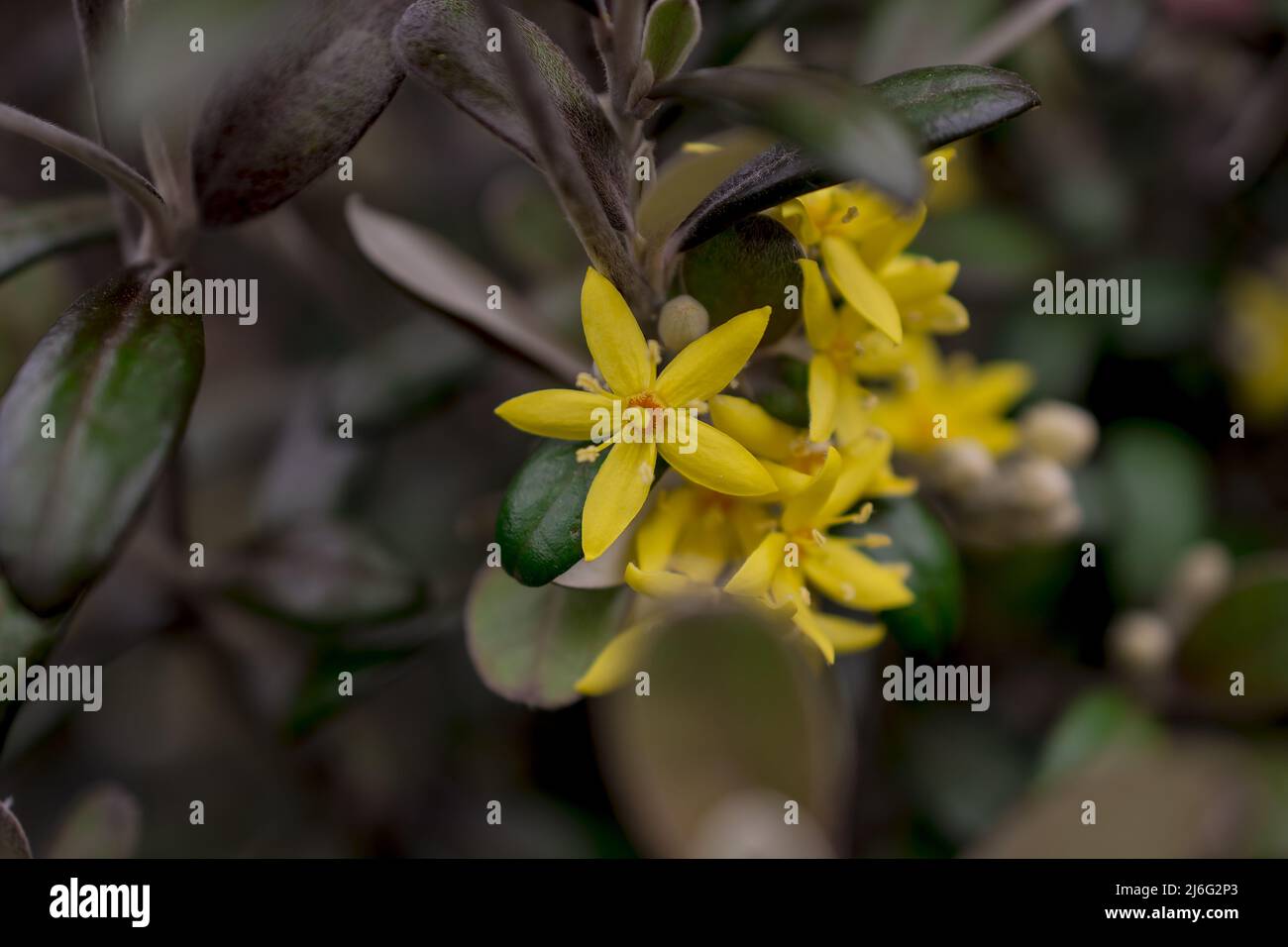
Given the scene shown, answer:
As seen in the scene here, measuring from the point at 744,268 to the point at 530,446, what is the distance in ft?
1.49

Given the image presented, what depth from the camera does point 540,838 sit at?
1388mm

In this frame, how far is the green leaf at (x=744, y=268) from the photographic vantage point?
0.79m

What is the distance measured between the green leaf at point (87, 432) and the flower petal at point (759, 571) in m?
0.41

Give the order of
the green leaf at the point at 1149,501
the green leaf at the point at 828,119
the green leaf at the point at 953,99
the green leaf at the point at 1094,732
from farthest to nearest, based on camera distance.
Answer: the green leaf at the point at 1149,501
the green leaf at the point at 1094,732
the green leaf at the point at 953,99
the green leaf at the point at 828,119

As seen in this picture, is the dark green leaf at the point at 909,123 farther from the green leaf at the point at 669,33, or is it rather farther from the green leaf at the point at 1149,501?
the green leaf at the point at 1149,501

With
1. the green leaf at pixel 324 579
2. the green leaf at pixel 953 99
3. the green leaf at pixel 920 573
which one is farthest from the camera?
the green leaf at pixel 324 579

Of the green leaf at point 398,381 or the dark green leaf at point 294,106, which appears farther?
the green leaf at point 398,381

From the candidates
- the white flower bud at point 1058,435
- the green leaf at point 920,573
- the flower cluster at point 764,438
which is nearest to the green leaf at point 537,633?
the flower cluster at point 764,438

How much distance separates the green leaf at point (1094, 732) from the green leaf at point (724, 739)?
407 mm

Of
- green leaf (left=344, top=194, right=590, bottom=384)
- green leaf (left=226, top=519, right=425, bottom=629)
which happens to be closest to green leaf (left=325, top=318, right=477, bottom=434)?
green leaf (left=226, top=519, right=425, bottom=629)

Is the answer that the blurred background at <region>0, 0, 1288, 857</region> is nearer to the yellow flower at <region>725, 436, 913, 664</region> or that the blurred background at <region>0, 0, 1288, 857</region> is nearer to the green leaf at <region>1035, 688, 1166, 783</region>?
the green leaf at <region>1035, 688, 1166, 783</region>

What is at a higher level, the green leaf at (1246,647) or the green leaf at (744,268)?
the green leaf at (744,268)

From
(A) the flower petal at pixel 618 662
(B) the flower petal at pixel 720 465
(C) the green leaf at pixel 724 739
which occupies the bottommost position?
(C) the green leaf at pixel 724 739

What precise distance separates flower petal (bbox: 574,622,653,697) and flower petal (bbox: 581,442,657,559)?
123 mm
